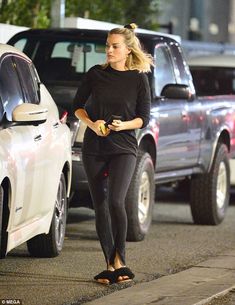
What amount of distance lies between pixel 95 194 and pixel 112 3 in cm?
1357

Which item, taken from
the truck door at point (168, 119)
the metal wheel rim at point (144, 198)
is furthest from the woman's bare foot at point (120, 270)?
the truck door at point (168, 119)

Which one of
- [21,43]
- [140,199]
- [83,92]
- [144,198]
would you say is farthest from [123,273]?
[21,43]

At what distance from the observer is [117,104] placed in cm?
937

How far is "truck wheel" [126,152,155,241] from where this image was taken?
39.4ft

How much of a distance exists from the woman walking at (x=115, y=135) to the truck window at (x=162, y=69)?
3.45 metres

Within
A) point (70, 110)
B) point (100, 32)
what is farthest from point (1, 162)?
point (100, 32)

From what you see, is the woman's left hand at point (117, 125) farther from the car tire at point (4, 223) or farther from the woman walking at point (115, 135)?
the car tire at point (4, 223)

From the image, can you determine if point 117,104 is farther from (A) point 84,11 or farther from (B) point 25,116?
(A) point 84,11

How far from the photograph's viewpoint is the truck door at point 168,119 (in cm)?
1283

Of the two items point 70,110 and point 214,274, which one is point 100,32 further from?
point 214,274

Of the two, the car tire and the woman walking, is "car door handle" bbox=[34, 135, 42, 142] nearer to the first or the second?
the woman walking

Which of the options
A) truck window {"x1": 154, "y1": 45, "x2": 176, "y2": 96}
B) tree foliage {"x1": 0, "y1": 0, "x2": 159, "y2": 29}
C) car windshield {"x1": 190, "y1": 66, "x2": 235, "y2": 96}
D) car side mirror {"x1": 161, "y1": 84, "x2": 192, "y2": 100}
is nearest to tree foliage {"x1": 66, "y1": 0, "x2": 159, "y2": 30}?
tree foliage {"x1": 0, "y1": 0, "x2": 159, "y2": 29}

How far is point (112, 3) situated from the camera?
22.7m

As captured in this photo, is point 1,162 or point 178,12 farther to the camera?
point 178,12
